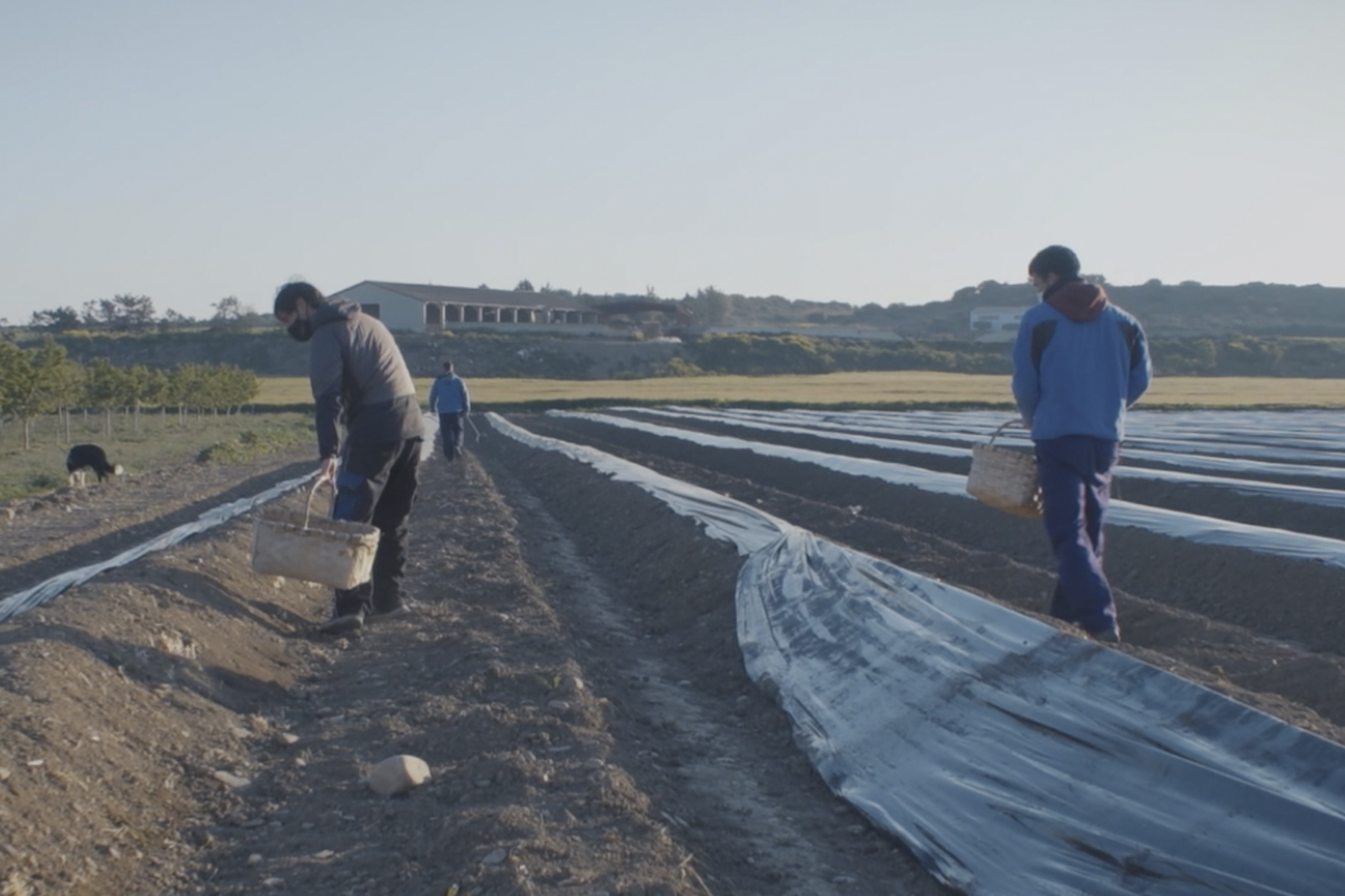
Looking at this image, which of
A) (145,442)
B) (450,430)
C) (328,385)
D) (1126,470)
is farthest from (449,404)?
(145,442)

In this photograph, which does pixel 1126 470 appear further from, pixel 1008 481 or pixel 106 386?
pixel 106 386

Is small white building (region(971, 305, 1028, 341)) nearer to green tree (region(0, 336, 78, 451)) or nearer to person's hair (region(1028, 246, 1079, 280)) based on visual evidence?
green tree (region(0, 336, 78, 451))

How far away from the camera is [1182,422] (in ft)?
85.8

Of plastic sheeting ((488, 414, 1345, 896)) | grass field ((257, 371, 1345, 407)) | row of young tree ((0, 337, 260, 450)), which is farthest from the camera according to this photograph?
grass field ((257, 371, 1345, 407))

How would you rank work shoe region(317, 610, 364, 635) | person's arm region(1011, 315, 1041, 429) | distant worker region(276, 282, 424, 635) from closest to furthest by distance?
person's arm region(1011, 315, 1041, 429), distant worker region(276, 282, 424, 635), work shoe region(317, 610, 364, 635)

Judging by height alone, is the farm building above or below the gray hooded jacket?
above

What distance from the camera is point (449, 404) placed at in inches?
615

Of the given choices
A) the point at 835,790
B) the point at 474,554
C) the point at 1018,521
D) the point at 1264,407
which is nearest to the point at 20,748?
the point at 835,790

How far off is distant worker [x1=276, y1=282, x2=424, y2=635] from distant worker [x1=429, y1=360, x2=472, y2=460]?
29.1 feet

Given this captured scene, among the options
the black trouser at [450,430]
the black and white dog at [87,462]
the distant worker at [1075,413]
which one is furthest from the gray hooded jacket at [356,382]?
the black and white dog at [87,462]

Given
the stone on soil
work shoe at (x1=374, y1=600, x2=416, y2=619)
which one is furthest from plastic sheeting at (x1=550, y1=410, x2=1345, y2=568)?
the stone on soil

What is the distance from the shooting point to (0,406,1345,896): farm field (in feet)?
10.5

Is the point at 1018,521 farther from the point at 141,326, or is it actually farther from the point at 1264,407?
the point at 141,326

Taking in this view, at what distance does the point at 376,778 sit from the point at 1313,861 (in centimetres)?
261
